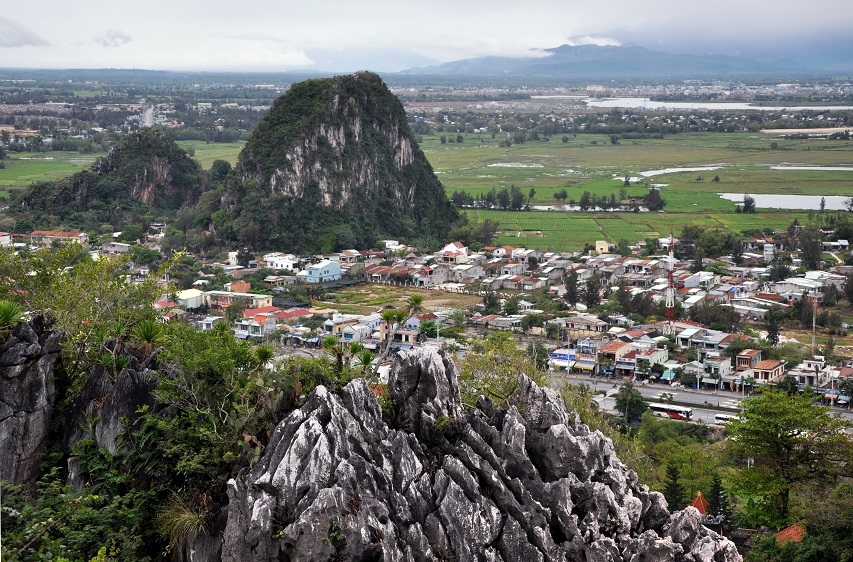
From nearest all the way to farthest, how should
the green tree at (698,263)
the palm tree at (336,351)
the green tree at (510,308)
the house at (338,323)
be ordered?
the palm tree at (336,351) → the house at (338,323) → the green tree at (510,308) → the green tree at (698,263)

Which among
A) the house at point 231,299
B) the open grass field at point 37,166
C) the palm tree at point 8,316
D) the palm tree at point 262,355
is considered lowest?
the house at point 231,299

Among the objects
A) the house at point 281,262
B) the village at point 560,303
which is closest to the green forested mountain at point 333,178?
the village at point 560,303

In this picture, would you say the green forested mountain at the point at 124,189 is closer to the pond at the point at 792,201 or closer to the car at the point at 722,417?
the pond at the point at 792,201

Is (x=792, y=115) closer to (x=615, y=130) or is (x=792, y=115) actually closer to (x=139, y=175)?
(x=615, y=130)

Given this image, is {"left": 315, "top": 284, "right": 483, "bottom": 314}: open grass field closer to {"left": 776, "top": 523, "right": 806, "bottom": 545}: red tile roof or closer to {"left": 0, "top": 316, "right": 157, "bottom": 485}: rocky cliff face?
{"left": 776, "top": 523, "right": 806, "bottom": 545}: red tile roof

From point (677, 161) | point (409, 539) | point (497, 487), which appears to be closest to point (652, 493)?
point (497, 487)

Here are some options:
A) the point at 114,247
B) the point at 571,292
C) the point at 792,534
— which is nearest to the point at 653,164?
Result: the point at 114,247

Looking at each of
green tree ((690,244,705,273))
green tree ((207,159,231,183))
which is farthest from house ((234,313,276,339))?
green tree ((207,159,231,183))
